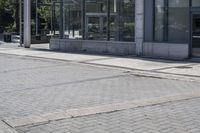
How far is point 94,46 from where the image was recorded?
87.4 feet

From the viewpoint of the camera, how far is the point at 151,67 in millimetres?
17922

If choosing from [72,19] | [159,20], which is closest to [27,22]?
[72,19]

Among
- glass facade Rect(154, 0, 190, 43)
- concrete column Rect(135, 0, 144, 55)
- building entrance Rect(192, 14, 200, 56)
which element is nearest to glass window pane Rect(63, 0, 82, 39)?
concrete column Rect(135, 0, 144, 55)

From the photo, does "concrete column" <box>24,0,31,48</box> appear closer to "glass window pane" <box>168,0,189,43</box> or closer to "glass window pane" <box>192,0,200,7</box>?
"glass window pane" <box>168,0,189,43</box>

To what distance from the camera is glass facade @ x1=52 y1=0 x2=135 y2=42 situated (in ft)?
81.5

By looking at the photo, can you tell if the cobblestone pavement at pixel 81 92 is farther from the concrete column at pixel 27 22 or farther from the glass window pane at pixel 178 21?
the concrete column at pixel 27 22

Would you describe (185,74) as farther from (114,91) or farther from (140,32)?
(140,32)

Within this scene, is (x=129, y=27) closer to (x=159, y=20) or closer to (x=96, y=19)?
(x=159, y=20)

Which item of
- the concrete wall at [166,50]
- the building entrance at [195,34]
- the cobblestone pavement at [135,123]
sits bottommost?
the cobblestone pavement at [135,123]

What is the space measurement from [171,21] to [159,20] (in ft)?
2.77

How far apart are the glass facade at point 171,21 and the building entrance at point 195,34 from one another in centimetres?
32

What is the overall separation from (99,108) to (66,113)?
0.82 m

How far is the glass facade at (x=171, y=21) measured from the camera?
2156cm

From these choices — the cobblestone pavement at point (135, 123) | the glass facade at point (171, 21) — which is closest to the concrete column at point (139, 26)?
the glass facade at point (171, 21)
